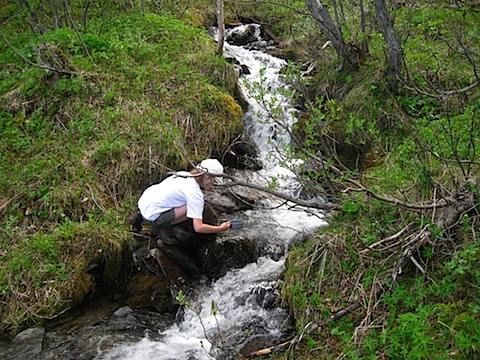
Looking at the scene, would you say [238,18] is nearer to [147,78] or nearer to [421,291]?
[147,78]

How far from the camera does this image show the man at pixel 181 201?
434cm

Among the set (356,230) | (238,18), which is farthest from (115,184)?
(238,18)

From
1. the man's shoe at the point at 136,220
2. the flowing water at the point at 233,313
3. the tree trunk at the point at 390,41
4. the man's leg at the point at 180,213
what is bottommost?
the flowing water at the point at 233,313

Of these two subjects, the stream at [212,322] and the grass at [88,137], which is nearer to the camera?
the stream at [212,322]

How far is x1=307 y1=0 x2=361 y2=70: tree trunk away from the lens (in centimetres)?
676

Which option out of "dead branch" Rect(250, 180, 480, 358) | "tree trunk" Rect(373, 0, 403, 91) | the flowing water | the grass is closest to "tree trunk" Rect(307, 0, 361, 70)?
"tree trunk" Rect(373, 0, 403, 91)

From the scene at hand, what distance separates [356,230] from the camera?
11.9 ft

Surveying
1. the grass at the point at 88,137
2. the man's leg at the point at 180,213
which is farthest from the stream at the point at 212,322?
the man's leg at the point at 180,213

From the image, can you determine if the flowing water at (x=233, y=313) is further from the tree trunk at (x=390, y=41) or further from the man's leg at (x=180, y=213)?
the tree trunk at (x=390, y=41)

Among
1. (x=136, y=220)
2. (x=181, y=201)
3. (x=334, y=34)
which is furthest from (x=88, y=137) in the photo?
(x=334, y=34)

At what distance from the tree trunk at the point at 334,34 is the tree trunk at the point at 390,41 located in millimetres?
933

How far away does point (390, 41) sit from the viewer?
19.0ft

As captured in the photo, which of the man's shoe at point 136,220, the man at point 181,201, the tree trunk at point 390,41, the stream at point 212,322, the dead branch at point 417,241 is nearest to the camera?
the dead branch at point 417,241

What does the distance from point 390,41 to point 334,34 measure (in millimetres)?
1224
